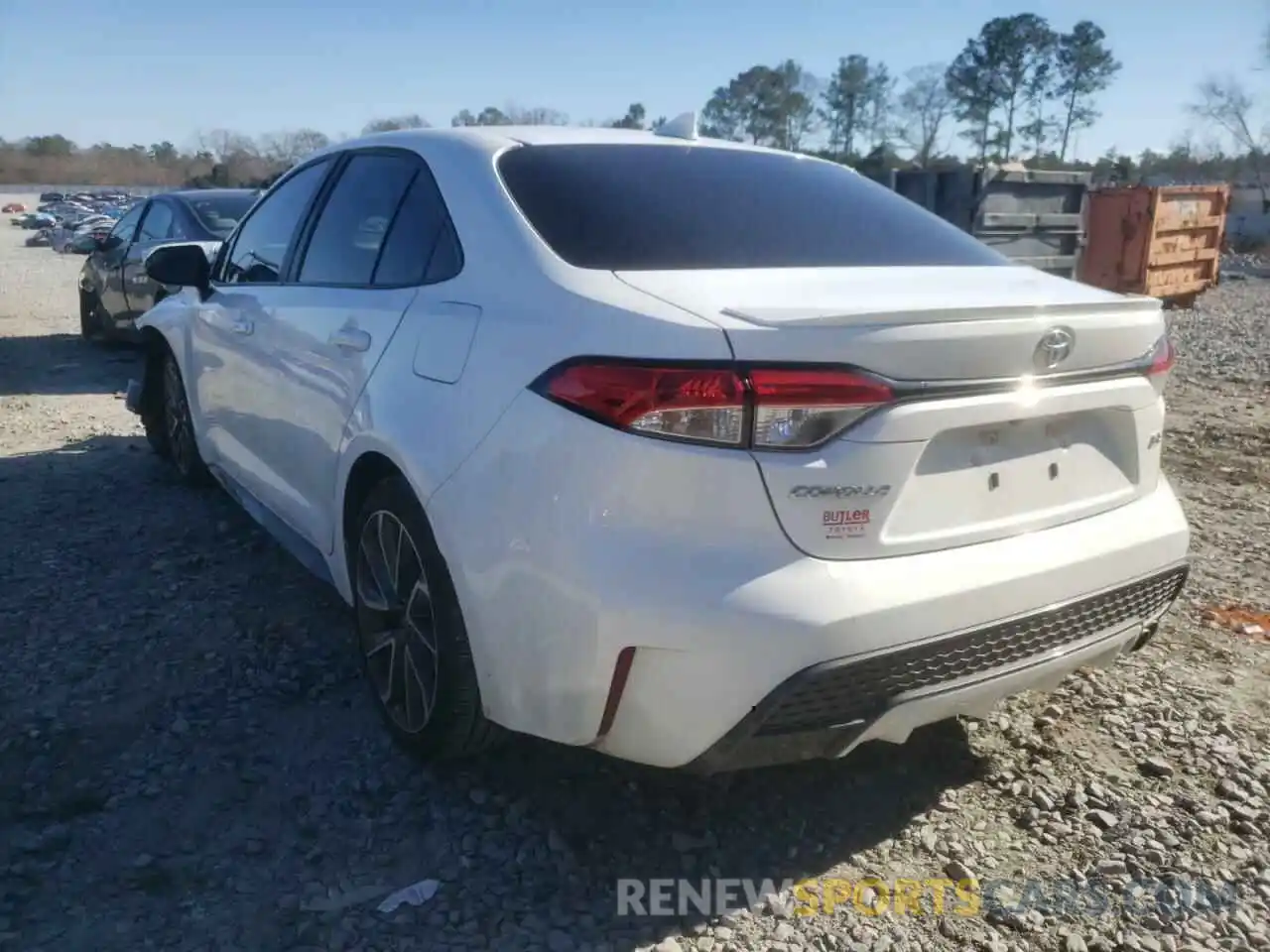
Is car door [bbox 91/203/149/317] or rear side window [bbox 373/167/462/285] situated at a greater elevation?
rear side window [bbox 373/167/462/285]

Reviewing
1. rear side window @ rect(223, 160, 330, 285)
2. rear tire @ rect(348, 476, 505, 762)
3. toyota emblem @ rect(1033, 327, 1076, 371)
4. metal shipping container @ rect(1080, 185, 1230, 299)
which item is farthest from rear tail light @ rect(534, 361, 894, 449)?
metal shipping container @ rect(1080, 185, 1230, 299)

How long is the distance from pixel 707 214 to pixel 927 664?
1.30 m

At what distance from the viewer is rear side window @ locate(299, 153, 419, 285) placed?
10.5 feet

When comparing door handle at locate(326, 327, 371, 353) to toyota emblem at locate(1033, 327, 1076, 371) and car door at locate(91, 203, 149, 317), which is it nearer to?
toyota emblem at locate(1033, 327, 1076, 371)

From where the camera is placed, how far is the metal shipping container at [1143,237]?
A: 43.4 feet

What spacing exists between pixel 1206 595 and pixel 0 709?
4.27 meters

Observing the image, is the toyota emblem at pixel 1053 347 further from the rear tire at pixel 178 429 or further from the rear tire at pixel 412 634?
the rear tire at pixel 178 429

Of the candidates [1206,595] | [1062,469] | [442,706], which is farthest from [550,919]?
[1206,595]

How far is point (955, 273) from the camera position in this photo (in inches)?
107

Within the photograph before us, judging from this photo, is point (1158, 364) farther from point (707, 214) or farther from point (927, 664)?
point (707, 214)

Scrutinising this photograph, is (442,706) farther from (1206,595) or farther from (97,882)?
(1206,595)

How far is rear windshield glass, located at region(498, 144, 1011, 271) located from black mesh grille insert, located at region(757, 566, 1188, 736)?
0.97 m

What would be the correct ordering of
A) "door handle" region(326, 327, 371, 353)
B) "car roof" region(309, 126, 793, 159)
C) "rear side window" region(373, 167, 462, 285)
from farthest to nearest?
1. "car roof" region(309, 126, 793, 159)
2. "door handle" region(326, 327, 371, 353)
3. "rear side window" region(373, 167, 462, 285)

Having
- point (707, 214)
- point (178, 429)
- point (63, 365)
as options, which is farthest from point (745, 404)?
point (63, 365)
